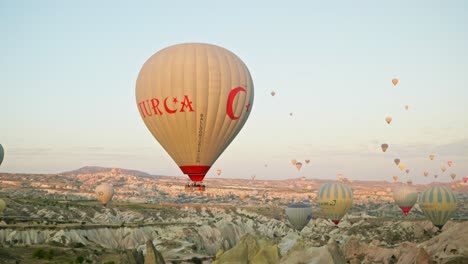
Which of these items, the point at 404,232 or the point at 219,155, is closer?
the point at 219,155

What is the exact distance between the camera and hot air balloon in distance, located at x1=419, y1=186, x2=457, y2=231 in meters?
114

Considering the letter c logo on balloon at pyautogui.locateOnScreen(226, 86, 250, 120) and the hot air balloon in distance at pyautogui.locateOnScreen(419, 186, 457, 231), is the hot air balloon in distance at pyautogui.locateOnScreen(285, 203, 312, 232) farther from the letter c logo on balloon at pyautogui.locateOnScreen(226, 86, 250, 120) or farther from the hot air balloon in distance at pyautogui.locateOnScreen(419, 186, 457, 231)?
the letter c logo on balloon at pyautogui.locateOnScreen(226, 86, 250, 120)

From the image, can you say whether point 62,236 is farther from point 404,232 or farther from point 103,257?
point 404,232

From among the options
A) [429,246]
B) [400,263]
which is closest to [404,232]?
[429,246]

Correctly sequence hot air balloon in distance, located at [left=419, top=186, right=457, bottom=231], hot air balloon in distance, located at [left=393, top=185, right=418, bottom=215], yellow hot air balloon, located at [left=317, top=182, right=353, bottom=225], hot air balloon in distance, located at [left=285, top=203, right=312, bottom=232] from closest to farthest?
hot air balloon in distance, located at [left=419, top=186, right=457, bottom=231] → yellow hot air balloon, located at [left=317, top=182, right=353, bottom=225] → hot air balloon in distance, located at [left=285, top=203, right=312, bottom=232] → hot air balloon in distance, located at [left=393, top=185, right=418, bottom=215]

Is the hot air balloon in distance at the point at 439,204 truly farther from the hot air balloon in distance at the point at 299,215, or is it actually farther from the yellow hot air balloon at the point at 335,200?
the hot air balloon in distance at the point at 299,215

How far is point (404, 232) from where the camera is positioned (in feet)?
427

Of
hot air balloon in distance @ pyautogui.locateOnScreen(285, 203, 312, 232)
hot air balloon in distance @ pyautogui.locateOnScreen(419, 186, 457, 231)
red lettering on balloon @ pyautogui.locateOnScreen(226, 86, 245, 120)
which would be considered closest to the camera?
red lettering on balloon @ pyautogui.locateOnScreen(226, 86, 245, 120)

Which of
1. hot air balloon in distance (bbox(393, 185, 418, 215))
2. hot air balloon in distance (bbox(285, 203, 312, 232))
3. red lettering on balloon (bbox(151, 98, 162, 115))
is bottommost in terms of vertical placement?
hot air balloon in distance (bbox(285, 203, 312, 232))

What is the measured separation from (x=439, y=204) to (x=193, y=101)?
71.7 meters

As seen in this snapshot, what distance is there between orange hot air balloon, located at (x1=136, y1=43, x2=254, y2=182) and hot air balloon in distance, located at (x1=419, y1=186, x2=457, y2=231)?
65.9 metres

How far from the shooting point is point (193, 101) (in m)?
60.3

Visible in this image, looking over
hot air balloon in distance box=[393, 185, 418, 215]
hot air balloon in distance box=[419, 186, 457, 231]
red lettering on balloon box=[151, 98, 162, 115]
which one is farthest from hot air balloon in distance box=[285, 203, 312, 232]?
red lettering on balloon box=[151, 98, 162, 115]

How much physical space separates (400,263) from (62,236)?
171ft
